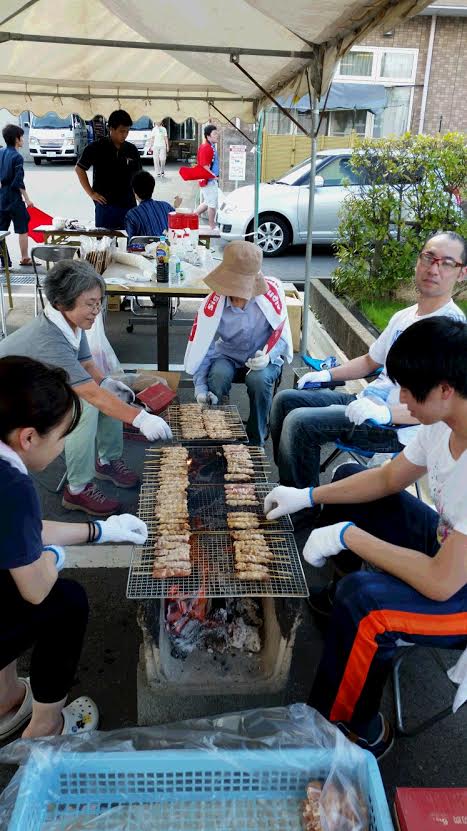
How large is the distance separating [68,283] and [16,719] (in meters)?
2.34

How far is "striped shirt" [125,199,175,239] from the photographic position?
25.5ft

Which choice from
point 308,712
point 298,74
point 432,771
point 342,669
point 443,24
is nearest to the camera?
point 308,712

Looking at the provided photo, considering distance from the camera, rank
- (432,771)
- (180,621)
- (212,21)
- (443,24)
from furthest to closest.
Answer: (443,24) → (212,21) → (180,621) → (432,771)

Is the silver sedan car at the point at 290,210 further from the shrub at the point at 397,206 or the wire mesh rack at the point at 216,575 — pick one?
the wire mesh rack at the point at 216,575

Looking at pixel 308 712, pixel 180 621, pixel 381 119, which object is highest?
pixel 381 119

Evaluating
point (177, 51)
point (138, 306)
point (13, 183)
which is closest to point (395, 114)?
point (13, 183)

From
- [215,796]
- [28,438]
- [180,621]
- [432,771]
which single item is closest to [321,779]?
[215,796]

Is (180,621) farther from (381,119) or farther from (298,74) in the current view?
(381,119)

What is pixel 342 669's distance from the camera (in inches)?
90.2

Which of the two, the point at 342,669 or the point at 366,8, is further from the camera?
the point at 366,8

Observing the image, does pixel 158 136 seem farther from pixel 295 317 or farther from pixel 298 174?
pixel 295 317

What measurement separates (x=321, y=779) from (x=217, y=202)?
43.3 ft

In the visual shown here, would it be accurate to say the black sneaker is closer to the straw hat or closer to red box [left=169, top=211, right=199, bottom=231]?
the straw hat

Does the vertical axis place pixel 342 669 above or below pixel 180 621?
Result: above
